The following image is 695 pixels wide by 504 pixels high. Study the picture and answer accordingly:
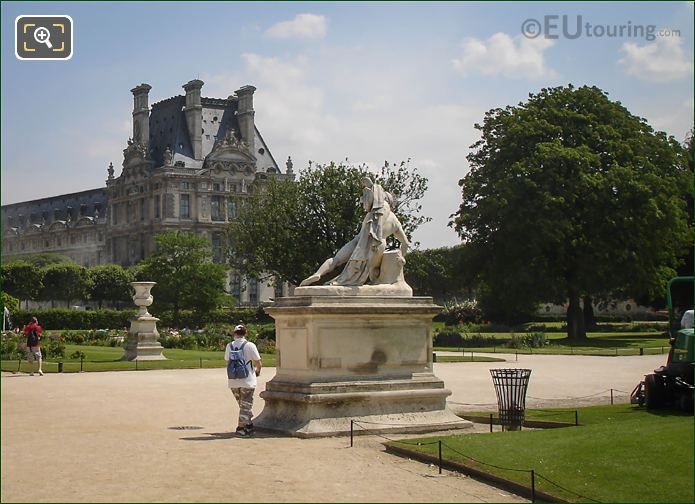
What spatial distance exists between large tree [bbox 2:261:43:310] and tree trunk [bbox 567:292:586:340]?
45.7 meters

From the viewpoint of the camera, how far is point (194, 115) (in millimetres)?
107125

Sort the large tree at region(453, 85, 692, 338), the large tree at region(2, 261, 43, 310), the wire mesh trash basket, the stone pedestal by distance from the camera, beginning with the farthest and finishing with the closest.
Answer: the large tree at region(2, 261, 43, 310)
the large tree at region(453, 85, 692, 338)
the wire mesh trash basket
the stone pedestal

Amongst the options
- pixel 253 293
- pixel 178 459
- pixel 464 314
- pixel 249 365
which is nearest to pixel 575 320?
pixel 464 314

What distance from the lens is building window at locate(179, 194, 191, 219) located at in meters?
106

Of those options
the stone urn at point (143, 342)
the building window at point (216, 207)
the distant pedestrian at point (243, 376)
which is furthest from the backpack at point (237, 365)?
the building window at point (216, 207)

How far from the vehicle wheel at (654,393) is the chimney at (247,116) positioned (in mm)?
96661

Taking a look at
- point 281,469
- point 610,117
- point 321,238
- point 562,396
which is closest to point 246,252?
point 321,238

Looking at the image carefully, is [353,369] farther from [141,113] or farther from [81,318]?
[141,113]

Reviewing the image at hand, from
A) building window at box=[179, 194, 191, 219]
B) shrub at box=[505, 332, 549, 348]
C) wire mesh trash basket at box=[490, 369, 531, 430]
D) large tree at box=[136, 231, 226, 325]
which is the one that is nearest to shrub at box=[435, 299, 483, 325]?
large tree at box=[136, 231, 226, 325]

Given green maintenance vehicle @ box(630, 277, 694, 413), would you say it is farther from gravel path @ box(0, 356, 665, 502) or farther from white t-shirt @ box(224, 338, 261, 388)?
white t-shirt @ box(224, 338, 261, 388)

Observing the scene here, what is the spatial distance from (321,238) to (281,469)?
40.8 m

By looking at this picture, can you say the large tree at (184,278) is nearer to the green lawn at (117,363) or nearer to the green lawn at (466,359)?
the green lawn at (117,363)

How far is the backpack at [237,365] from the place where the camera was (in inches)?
525

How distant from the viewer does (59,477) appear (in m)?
9.62
